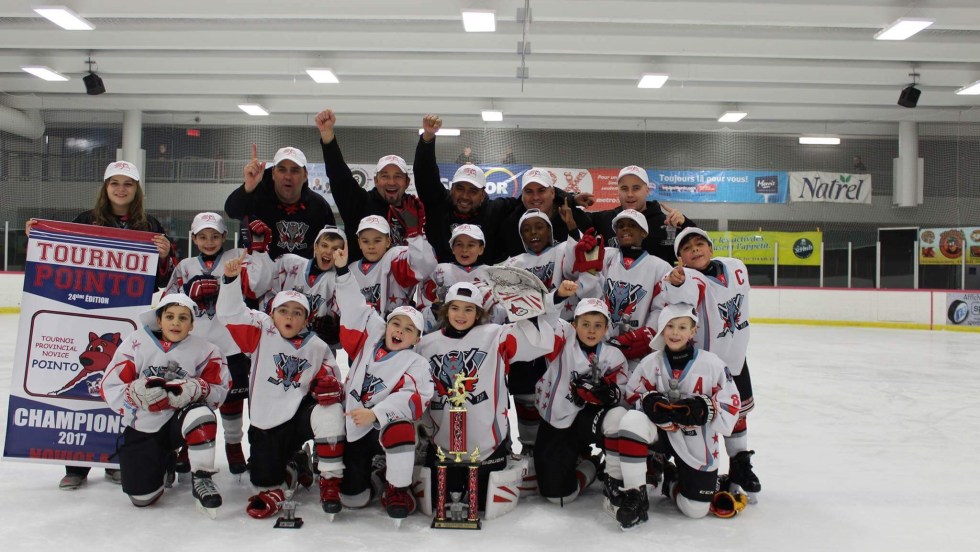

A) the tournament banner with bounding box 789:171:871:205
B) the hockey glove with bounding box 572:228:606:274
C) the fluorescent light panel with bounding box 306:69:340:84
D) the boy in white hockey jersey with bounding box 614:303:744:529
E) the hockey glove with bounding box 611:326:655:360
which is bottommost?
the boy in white hockey jersey with bounding box 614:303:744:529

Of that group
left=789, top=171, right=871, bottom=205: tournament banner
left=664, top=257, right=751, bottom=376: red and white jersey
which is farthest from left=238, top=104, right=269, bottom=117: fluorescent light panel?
left=664, top=257, right=751, bottom=376: red and white jersey

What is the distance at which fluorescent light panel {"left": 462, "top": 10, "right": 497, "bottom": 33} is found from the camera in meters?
8.20

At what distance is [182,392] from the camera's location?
9.09 feet

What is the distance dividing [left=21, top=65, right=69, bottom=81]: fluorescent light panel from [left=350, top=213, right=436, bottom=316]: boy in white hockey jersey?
10.4 m

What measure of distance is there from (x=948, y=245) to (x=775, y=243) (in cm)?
252

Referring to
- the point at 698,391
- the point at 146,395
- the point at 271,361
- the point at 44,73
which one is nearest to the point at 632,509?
the point at 698,391

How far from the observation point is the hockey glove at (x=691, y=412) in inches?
108

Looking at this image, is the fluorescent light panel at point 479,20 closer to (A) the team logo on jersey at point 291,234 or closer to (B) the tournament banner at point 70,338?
(A) the team logo on jersey at point 291,234

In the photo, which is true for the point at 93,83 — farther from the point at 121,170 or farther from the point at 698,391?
the point at 698,391

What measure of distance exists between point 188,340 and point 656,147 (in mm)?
12269

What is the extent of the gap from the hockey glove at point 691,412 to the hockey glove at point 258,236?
1821 millimetres

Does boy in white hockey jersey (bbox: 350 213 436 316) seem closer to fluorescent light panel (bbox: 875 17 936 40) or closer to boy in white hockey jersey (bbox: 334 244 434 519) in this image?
boy in white hockey jersey (bbox: 334 244 434 519)

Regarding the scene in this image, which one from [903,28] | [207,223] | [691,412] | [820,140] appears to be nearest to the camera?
[691,412]

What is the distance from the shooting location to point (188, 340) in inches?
116
